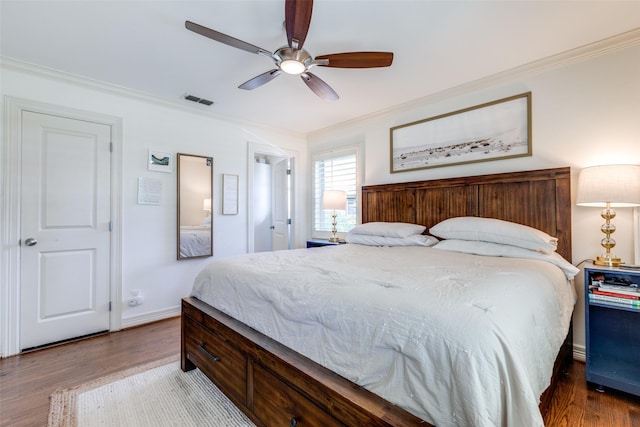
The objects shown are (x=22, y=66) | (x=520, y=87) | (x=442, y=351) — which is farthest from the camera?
(x=520, y=87)

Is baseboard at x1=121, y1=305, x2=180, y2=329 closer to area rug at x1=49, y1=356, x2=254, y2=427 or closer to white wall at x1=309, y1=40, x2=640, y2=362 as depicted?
area rug at x1=49, y1=356, x2=254, y2=427

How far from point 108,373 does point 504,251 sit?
3.14 metres

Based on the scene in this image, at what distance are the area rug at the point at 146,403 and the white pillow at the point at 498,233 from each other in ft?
7.03

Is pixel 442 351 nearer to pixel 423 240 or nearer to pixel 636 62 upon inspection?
pixel 423 240

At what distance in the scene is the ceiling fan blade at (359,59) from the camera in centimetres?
201

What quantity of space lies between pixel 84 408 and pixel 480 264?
8.59ft

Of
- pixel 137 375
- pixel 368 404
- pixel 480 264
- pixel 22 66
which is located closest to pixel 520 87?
pixel 480 264

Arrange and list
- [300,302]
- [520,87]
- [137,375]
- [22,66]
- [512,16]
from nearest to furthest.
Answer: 1. [300,302]
2. [512,16]
3. [137,375]
4. [22,66]
5. [520,87]

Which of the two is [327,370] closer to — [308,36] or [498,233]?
[498,233]

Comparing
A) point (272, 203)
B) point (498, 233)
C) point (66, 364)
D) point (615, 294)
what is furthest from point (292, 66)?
point (272, 203)

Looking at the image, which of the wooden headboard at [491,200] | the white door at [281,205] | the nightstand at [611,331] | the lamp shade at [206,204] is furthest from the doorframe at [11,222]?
the nightstand at [611,331]

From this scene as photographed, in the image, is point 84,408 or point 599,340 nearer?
point 84,408

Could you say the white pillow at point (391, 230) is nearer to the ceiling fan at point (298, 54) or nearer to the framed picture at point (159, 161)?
the ceiling fan at point (298, 54)

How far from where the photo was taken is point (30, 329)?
2.50 m
